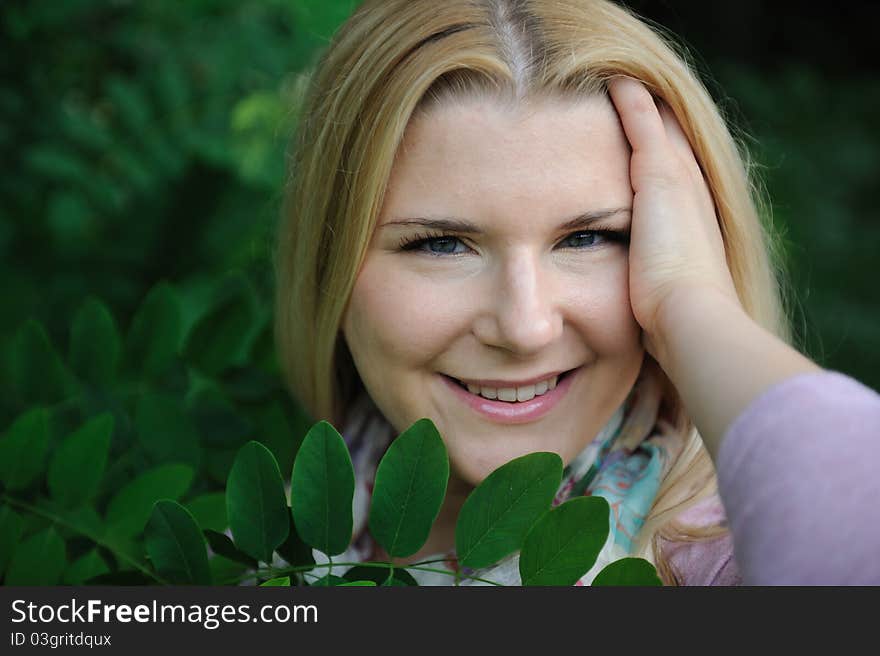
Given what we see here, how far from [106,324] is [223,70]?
1022 millimetres

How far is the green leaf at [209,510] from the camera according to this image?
123cm

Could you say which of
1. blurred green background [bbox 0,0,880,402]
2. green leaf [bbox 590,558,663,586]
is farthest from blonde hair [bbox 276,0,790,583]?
blurred green background [bbox 0,0,880,402]

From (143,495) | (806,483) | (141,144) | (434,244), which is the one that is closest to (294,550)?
(143,495)

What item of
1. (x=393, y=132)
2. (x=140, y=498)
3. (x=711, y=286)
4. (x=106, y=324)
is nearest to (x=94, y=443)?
(x=140, y=498)

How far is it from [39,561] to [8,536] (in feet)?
0.17

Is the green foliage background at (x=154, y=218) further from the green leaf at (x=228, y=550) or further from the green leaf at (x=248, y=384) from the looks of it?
the green leaf at (x=228, y=550)

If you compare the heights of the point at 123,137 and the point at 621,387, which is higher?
the point at 123,137

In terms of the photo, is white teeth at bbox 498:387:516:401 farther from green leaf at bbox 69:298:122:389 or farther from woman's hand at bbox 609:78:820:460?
green leaf at bbox 69:298:122:389

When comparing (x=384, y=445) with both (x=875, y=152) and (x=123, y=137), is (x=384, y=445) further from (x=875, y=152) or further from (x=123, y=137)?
Answer: (x=875, y=152)

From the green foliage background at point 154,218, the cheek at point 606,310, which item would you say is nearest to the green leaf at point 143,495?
the green foliage background at point 154,218

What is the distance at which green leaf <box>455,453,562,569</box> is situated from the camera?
0.94m

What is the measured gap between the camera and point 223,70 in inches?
89.3

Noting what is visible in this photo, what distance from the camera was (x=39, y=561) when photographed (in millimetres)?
1150

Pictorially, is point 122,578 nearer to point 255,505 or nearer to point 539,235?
point 255,505
